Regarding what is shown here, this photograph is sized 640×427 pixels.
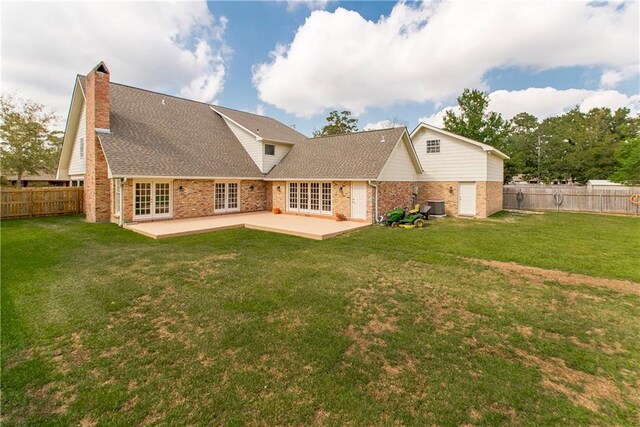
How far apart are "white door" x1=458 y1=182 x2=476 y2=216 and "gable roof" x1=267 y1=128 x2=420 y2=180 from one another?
3023 millimetres

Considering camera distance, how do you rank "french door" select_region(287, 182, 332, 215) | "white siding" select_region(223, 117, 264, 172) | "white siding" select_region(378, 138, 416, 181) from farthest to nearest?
"white siding" select_region(223, 117, 264, 172) < "french door" select_region(287, 182, 332, 215) < "white siding" select_region(378, 138, 416, 181)

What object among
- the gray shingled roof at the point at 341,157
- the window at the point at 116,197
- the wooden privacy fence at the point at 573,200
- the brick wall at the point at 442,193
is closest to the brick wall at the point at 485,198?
the brick wall at the point at 442,193

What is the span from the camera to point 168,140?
16219mm

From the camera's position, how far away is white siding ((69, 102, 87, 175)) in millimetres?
16122

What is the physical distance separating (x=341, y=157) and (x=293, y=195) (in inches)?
145

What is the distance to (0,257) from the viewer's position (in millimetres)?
7984

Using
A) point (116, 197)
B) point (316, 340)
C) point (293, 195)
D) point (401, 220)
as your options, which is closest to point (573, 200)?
point (401, 220)

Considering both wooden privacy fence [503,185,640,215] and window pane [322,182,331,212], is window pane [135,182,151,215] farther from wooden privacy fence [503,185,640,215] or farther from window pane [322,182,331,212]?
wooden privacy fence [503,185,640,215]

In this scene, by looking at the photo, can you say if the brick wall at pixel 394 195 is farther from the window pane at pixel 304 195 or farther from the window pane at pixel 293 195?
the window pane at pixel 293 195

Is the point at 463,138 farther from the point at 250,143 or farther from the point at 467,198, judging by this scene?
the point at 250,143

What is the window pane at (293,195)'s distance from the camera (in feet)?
56.7

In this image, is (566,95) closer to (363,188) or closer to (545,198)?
(545,198)

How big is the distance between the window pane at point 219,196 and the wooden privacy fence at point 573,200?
20.6 metres

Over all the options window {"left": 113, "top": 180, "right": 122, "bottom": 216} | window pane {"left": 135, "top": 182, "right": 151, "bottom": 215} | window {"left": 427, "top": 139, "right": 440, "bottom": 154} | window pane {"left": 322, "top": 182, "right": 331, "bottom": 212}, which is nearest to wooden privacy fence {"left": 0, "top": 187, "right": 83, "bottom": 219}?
window {"left": 113, "top": 180, "right": 122, "bottom": 216}
